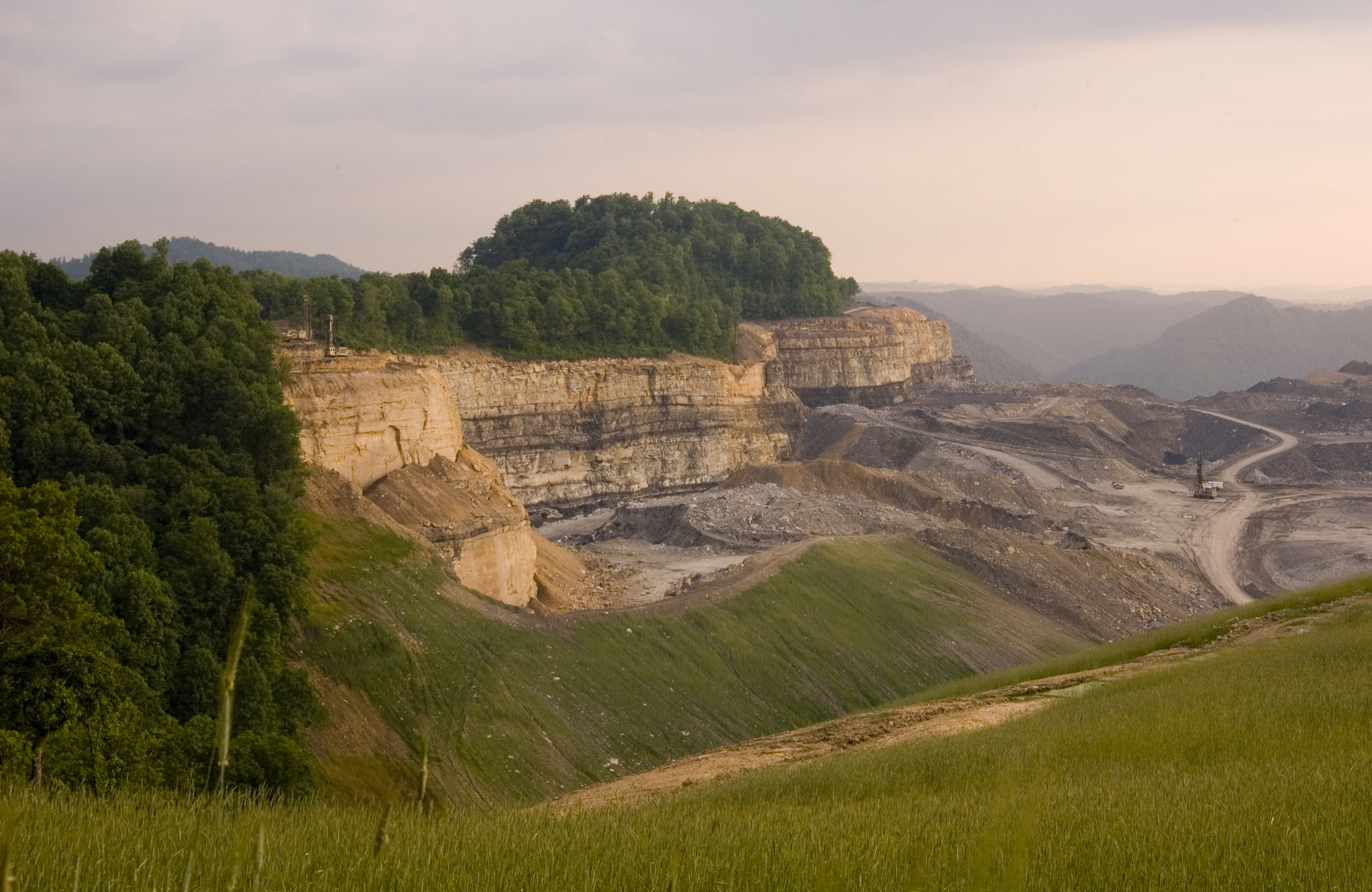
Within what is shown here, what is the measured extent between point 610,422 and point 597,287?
16.4 meters

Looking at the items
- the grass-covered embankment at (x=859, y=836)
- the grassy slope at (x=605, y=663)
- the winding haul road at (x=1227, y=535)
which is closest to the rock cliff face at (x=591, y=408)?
the grassy slope at (x=605, y=663)

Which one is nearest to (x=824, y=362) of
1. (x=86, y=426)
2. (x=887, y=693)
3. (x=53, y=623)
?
(x=887, y=693)

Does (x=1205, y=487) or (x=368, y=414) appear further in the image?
(x=1205, y=487)

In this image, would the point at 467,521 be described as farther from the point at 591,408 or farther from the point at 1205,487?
the point at 1205,487

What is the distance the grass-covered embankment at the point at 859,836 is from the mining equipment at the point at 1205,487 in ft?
267

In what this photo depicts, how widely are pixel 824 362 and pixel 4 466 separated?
92.7 metres

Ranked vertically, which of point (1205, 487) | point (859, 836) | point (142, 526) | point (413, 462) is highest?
point (859, 836)

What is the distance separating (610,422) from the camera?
86188mm

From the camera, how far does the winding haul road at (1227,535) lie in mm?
67500

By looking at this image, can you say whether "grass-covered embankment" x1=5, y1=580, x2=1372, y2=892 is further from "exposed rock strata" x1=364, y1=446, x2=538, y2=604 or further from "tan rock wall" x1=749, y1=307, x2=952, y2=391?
"tan rock wall" x1=749, y1=307, x2=952, y2=391

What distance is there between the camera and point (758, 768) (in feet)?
73.9

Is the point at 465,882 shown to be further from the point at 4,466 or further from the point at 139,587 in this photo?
Answer: the point at 4,466

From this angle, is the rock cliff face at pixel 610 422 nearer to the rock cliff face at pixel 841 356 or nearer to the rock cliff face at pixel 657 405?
the rock cliff face at pixel 657 405

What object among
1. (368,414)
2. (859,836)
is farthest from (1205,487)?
(859,836)
